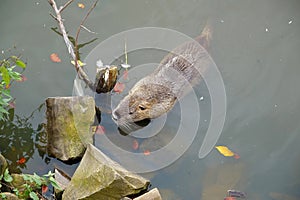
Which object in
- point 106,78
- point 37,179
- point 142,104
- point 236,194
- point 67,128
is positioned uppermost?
point 106,78

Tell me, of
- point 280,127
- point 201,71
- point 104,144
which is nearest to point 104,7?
point 201,71

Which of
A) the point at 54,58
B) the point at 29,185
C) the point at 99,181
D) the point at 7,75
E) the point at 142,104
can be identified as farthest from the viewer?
the point at 54,58

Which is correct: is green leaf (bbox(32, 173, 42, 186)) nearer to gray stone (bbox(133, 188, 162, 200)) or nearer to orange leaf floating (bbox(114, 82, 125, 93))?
gray stone (bbox(133, 188, 162, 200))

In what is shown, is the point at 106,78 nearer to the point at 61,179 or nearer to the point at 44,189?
the point at 61,179

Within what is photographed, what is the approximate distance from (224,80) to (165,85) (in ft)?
3.21

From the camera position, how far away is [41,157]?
4918mm

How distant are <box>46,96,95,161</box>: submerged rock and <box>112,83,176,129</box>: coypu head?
401mm

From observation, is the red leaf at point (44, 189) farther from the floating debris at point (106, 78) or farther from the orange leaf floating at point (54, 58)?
the orange leaf floating at point (54, 58)

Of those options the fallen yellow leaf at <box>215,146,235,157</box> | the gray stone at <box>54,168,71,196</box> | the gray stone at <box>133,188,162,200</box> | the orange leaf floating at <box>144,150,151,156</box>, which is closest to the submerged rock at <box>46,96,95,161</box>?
the gray stone at <box>54,168,71,196</box>

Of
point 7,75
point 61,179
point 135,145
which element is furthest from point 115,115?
point 7,75

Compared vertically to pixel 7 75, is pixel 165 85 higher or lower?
lower

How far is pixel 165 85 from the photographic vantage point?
17.0 feet

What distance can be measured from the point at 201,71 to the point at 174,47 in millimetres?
575

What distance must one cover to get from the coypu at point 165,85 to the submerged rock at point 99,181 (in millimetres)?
739
